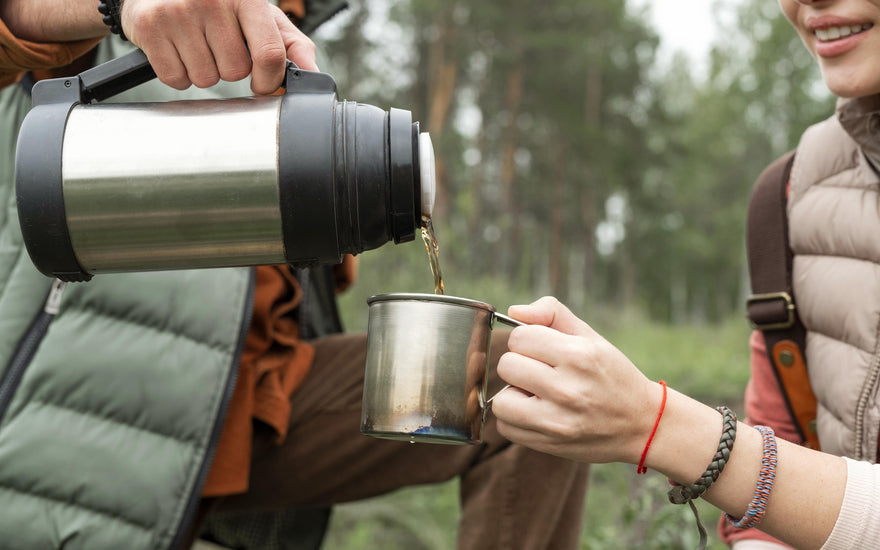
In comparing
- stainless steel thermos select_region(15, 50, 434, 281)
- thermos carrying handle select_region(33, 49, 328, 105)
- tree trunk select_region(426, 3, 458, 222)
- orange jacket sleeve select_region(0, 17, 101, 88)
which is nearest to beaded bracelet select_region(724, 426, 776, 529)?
stainless steel thermos select_region(15, 50, 434, 281)

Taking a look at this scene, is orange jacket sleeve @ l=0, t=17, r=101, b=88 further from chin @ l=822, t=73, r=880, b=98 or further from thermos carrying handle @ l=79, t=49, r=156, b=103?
chin @ l=822, t=73, r=880, b=98

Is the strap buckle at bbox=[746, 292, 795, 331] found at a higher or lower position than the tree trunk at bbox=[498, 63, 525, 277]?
higher

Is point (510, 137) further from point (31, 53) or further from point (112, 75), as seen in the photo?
point (112, 75)

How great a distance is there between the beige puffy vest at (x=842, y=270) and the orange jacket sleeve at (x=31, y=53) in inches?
65.9

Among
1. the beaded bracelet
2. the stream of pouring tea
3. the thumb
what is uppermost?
the stream of pouring tea

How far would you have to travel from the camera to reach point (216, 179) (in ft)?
4.22

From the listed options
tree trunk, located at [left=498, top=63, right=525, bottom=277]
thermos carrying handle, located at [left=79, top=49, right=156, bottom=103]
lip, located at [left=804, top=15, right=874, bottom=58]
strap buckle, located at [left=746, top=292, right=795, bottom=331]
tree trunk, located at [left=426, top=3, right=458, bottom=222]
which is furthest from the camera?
tree trunk, located at [left=498, top=63, right=525, bottom=277]

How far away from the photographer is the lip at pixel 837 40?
164 cm

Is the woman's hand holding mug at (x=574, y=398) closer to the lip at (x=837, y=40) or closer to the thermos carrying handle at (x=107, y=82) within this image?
the thermos carrying handle at (x=107, y=82)

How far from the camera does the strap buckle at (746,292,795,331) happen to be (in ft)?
6.14

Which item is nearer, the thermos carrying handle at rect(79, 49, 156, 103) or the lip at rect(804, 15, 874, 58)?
the thermos carrying handle at rect(79, 49, 156, 103)

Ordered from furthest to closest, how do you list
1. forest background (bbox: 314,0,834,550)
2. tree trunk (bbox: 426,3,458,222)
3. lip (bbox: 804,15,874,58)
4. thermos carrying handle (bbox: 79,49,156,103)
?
tree trunk (bbox: 426,3,458,222) < forest background (bbox: 314,0,834,550) < lip (bbox: 804,15,874,58) < thermos carrying handle (bbox: 79,49,156,103)

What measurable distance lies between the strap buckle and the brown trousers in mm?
580

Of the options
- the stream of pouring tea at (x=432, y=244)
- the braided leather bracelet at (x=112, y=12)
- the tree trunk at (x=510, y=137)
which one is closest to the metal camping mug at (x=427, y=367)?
the stream of pouring tea at (x=432, y=244)
